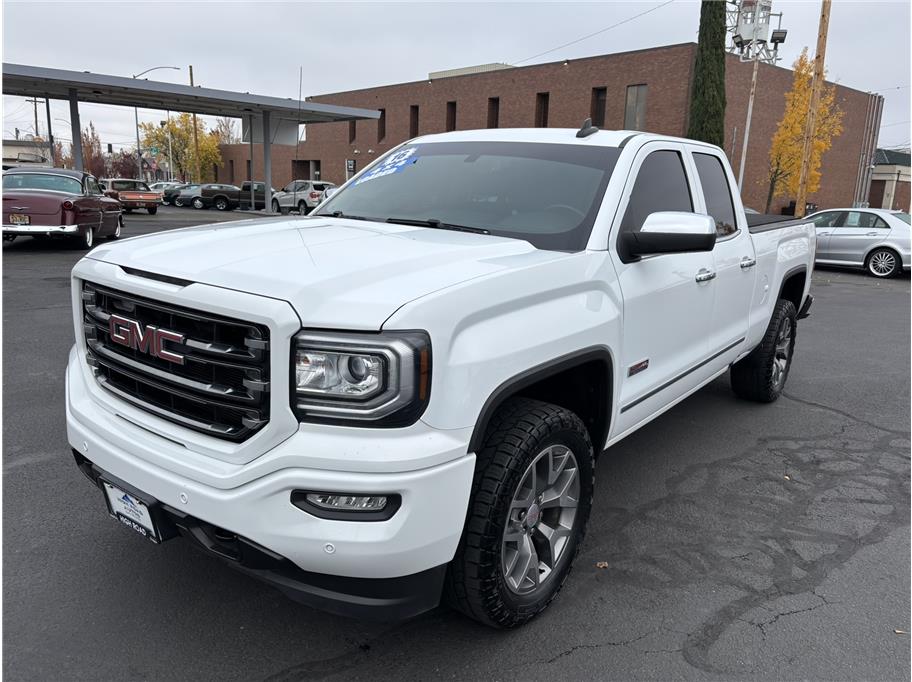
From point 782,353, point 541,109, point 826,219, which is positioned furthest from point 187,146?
point 782,353

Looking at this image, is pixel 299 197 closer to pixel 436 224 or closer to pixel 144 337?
pixel 436 224

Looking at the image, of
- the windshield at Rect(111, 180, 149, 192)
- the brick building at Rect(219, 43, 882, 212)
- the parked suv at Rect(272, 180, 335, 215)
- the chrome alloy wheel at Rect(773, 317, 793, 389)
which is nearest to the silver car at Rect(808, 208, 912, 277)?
the chrome alloy wheel at Rect(773, 317, 793, 389)

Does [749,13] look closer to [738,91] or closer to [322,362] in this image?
[738,91]

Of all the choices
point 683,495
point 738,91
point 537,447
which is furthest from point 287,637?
point 738,91

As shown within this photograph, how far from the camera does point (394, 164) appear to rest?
430cm

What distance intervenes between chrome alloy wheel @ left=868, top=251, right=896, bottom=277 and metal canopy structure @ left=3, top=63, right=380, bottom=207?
61.0ft

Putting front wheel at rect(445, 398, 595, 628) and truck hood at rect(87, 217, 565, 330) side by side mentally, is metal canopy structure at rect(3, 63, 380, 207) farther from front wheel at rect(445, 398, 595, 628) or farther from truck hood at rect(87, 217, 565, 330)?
front wheel at rect(445, 398, 595, 628)

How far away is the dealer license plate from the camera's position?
247 centimetres

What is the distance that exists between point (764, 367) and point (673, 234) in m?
3.02

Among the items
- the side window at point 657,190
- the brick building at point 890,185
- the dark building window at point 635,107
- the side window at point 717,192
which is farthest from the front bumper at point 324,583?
the brick building at point 890,185

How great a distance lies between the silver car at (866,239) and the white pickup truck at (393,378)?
15.1 metres

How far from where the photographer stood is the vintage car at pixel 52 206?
1314cm

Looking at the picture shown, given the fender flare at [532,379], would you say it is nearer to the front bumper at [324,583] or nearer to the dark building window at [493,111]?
the front bumper at [324,583]

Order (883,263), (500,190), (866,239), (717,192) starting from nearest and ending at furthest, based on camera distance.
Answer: (500,190)
(717,192)
(883,263)
(866,239)
